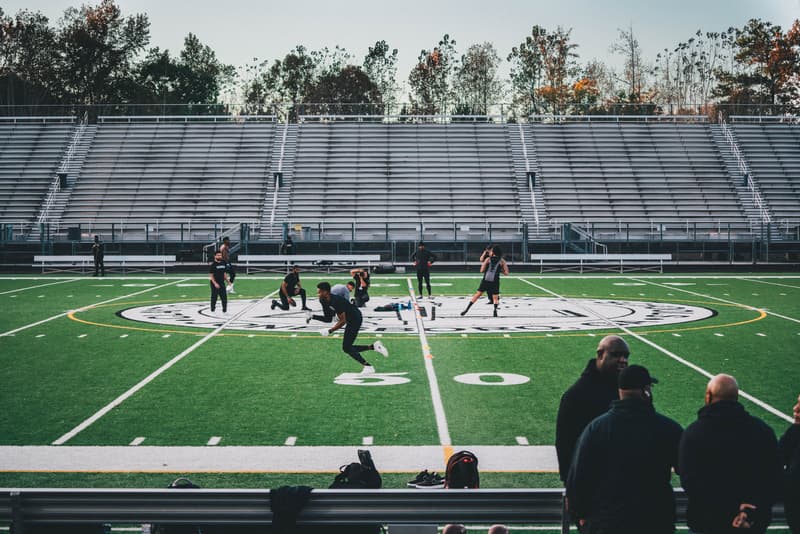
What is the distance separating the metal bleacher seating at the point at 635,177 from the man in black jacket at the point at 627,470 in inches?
1545

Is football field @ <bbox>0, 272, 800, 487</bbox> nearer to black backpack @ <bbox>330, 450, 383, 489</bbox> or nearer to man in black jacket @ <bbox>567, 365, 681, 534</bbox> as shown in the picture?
black backpack @ <bbox>330, 450, 383, 489</bbox>

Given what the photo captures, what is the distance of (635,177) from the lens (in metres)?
50.8

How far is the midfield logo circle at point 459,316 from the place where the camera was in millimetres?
18672

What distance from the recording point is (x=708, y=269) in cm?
3797

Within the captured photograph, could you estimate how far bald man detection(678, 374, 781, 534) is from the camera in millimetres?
4574

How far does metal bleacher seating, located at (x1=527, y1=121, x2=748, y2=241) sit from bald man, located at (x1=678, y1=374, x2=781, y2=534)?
128 ft

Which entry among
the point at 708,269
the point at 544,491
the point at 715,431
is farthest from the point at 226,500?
the point at 708,269

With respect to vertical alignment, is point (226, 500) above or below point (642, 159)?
below

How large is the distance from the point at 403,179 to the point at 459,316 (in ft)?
101

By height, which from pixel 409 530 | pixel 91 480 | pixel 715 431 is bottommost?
pixel 91 480

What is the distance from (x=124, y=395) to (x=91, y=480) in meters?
3.95

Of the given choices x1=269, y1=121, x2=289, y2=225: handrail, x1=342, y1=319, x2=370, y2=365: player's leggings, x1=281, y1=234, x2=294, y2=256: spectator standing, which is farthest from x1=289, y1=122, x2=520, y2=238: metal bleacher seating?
x1=342, y1=319, x2=370, y2=365: player's leggings

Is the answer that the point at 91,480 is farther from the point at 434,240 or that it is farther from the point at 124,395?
the point at 434,240

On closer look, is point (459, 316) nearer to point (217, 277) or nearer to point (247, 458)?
point (217, 277)
